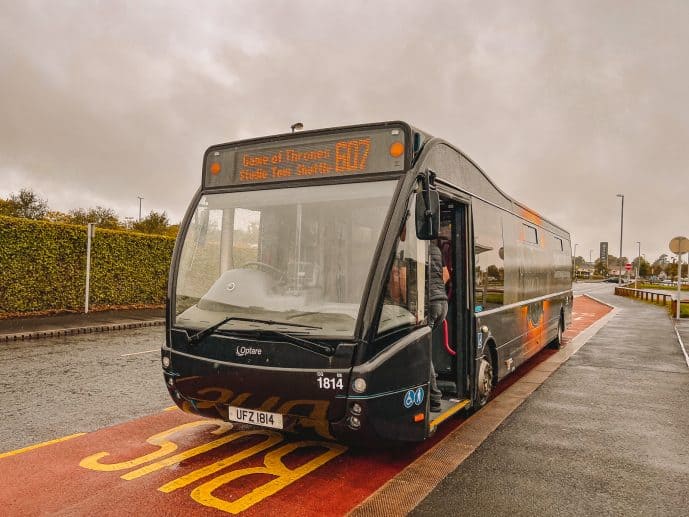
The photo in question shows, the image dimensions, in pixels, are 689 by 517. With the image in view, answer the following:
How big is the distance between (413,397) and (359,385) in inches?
26.5

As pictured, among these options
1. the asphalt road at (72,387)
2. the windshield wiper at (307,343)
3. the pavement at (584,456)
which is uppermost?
the windshield wiper at (307,343)

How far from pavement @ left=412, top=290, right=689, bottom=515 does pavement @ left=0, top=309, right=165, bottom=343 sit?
434 inches

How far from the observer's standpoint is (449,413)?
17.8 feet

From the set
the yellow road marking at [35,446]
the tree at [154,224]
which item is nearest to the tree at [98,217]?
the tree at [154,224]

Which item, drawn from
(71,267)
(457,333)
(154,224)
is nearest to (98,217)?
(154,224)

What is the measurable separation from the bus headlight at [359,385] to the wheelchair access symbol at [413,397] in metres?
0.52

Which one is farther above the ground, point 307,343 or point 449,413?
point 307,343

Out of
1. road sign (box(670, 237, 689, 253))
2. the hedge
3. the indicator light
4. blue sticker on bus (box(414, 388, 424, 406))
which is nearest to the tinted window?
blue sticker on bus (box(414, 388, 424, 406))

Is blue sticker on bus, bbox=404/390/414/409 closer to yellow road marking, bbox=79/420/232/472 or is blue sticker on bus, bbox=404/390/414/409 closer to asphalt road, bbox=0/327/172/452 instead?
yellow road marking, bbox=79/420/232/472

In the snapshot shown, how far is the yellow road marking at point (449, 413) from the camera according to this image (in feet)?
16.6

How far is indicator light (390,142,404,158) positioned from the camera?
→ 15.2ft

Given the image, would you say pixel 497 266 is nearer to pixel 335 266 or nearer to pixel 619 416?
pixel 619 416

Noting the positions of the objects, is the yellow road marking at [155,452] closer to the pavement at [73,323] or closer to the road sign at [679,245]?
the pavement at [73,323]

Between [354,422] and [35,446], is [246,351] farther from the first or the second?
[35,446]
